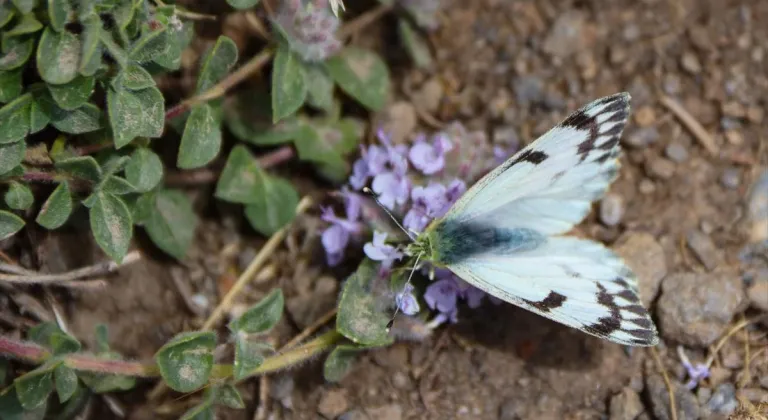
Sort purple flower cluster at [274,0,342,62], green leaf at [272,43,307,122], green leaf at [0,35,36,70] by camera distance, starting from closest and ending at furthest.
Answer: green leaf at [0,35,36,70] < green leaf at [272,43,307,122] < purple flower cluster at [274,0,342,62]

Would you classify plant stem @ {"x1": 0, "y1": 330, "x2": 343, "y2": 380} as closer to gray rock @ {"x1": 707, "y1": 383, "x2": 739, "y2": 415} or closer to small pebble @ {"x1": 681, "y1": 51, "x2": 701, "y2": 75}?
gray rock @ {"x1": 707, "y1": 383, "x2": 739, "y2": 415}

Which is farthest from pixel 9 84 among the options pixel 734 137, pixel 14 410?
pixel 734 137

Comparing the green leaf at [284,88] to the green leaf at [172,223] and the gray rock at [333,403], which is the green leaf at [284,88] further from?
the gray rock at [333,403]

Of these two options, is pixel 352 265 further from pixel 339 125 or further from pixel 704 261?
pixel 704 261

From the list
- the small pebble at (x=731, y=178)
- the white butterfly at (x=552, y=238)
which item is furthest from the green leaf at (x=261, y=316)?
the small pebble at (x=731, y=178)

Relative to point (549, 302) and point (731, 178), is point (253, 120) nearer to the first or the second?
point (549, 302)

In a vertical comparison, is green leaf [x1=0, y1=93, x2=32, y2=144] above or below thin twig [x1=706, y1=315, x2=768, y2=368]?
above

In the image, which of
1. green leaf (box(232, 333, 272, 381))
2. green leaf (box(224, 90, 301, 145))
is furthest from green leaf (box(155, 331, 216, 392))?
green leaf (box(224, 90, 301, 145))
